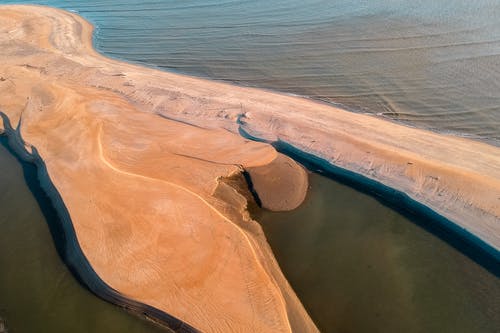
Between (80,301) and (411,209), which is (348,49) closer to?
(411,209)

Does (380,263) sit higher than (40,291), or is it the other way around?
(380,263)

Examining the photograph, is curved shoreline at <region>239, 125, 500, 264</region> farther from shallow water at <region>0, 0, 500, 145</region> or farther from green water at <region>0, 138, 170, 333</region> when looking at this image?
green water at <region>0, 138, 170, 333</region>

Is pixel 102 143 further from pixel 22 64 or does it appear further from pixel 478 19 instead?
pixel 478 19

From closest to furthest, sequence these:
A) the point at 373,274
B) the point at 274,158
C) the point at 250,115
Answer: the point at 373,274
the point at 274,158
the point at 250,115

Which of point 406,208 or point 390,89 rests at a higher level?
point 390,89

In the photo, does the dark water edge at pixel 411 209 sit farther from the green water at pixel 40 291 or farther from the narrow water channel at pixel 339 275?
the green water at pixel 40 291

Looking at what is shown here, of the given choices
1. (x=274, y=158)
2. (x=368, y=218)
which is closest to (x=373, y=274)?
(x=368, y=218)

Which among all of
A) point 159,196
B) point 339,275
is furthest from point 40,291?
point 339,275
